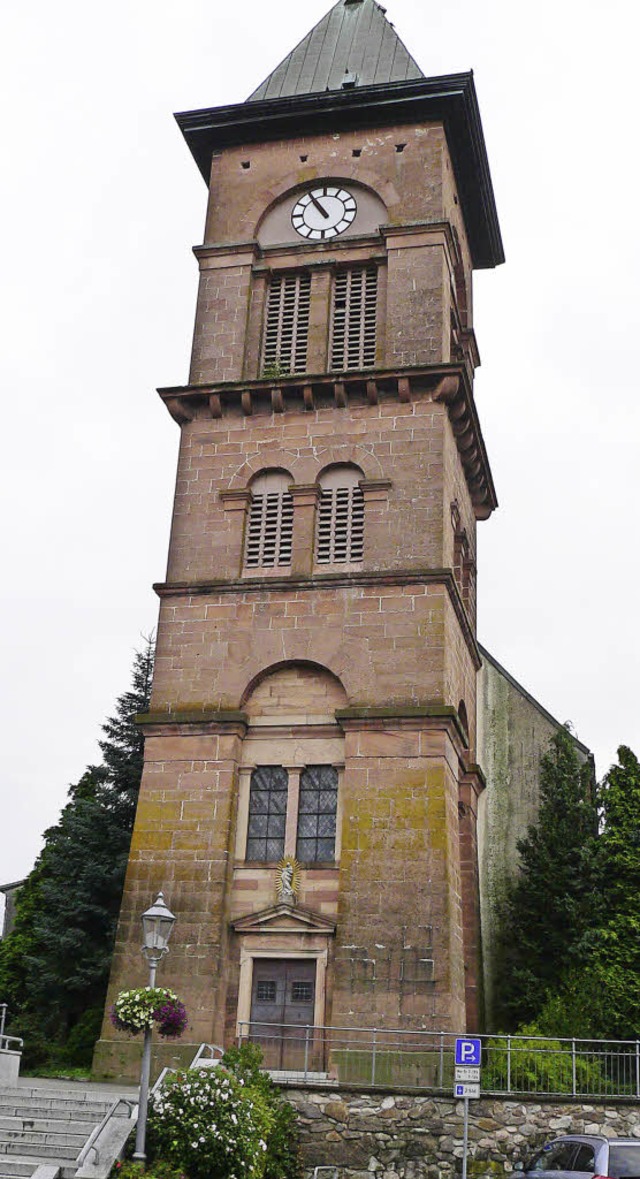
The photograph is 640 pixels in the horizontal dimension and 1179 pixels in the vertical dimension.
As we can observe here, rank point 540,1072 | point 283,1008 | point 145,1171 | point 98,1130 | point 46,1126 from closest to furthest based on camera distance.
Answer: point 145,1171 → point 98,1130 → point 46,1126 → point 540,1072 → point 283,1008

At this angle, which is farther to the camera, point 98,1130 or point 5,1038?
point 5,1038

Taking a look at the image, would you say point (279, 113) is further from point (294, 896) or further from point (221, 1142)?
point (221, 1142)

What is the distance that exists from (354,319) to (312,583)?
7.52 meters

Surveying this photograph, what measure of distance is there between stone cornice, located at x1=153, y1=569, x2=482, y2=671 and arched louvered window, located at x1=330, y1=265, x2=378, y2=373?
5.83 m

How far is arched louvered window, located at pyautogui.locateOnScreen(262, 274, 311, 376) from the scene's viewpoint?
108 ft

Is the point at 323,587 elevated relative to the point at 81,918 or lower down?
elevated

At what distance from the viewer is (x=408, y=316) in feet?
105

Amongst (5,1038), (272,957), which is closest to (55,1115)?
(5,1038)

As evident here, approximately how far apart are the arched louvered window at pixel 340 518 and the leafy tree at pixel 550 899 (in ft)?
30.2

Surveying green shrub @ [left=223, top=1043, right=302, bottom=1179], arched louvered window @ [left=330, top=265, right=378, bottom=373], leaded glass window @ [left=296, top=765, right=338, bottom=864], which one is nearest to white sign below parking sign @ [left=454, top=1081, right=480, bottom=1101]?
green shrub @ [left=223, top=1043, right=302, bottom=1179]

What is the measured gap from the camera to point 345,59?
37.8m

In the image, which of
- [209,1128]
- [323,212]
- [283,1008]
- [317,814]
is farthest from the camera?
[323,212]

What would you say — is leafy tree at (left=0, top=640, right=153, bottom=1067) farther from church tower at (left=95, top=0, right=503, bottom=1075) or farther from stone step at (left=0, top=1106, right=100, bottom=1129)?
stone step at (left=0, top=1106, right=100, bottom=1129)

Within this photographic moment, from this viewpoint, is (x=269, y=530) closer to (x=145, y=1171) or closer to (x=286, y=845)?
(x=286, y=845)
